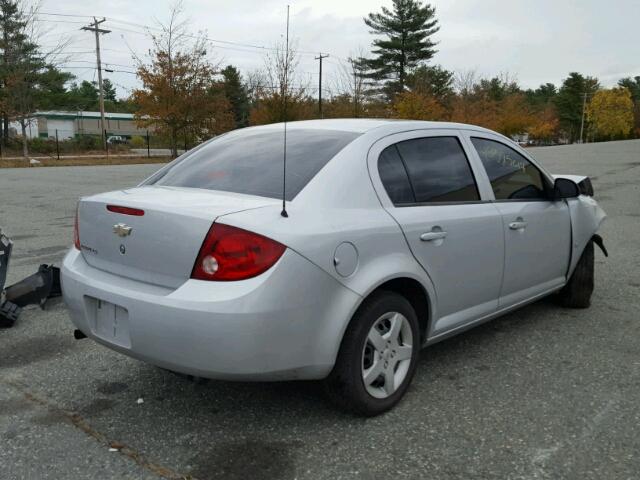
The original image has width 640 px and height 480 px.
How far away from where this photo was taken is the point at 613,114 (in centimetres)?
7675

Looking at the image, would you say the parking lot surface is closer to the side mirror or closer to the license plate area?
the license plate area

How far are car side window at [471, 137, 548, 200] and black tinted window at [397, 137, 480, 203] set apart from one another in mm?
226

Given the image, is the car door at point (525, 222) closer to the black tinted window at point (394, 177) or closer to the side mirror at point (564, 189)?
the side mirror at point (564, 189)

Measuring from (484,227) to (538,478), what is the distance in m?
1.50

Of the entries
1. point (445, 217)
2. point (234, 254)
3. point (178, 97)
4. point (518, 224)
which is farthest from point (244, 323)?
point (178, 97)

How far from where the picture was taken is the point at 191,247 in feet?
8.47

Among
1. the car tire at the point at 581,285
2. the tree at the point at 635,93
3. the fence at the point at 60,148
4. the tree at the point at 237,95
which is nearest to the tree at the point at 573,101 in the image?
the tree at the point at 635,93

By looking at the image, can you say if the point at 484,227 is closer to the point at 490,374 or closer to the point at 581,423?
the point at 490,374

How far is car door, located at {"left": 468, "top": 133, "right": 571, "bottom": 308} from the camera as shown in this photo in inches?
148

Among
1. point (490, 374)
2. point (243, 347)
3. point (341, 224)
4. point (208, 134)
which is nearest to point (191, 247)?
point (243, 347)

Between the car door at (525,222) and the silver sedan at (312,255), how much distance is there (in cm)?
2

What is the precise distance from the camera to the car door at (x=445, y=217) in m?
3.10

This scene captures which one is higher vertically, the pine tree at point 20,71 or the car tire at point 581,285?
the pine tree at point 20,71

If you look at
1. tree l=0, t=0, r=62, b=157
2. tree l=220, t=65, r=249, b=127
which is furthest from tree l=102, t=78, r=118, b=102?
tree l=0, t=0, r=62, b=157
